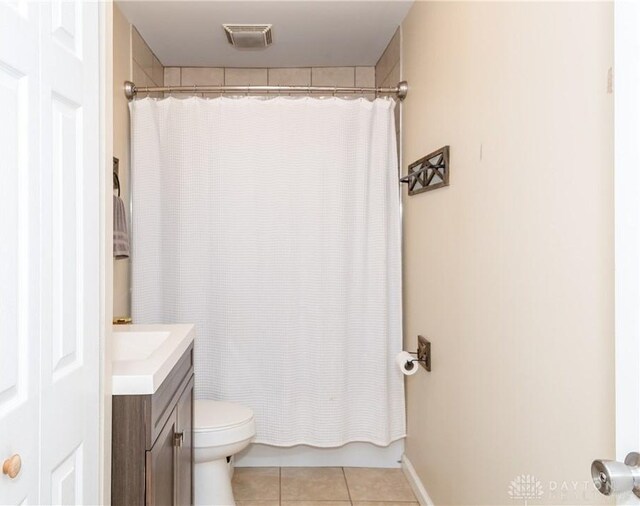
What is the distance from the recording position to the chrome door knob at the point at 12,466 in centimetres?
81

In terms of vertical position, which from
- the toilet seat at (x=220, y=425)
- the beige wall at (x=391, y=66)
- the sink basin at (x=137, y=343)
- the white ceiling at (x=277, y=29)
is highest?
the white ceiling at (x=277, y=29)

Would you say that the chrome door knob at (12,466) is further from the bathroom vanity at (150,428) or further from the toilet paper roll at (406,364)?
the toilet paper roll at (406,364)

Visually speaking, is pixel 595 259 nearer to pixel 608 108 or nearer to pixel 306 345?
pixel 608 108

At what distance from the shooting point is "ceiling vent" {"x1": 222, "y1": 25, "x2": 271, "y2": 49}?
2.84 meters

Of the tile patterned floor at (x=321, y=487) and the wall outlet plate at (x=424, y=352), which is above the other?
the wall outlet plate at (x=424, y=352)

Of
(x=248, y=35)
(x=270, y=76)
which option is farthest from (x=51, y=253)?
(x=270, y=76)

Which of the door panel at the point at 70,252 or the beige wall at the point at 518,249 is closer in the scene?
the door panel at the point at 70,252

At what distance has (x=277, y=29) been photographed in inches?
114

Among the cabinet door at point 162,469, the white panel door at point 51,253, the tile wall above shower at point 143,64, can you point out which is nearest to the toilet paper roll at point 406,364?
the cabinet door at point 162,469

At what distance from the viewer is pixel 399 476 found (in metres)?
2.79

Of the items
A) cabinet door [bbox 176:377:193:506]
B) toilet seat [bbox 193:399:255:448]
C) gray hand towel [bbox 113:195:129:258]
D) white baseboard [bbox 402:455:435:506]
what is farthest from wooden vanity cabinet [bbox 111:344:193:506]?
white baseboard [bbox 402:455:435:506]

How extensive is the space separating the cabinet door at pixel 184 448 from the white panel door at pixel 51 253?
63 cm

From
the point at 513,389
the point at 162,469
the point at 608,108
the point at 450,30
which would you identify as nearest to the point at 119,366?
the point at 162,469

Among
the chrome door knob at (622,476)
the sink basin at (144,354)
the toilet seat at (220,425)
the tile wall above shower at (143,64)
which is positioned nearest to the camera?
the chrome door knob at (622,476)
